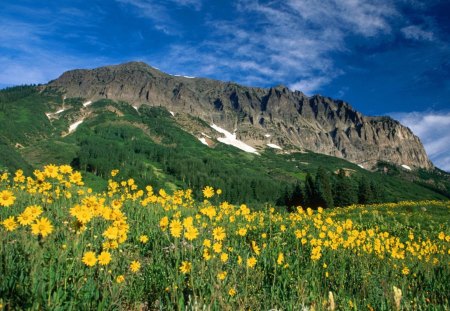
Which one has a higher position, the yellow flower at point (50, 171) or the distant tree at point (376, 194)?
the distant tree at point (376, 194)

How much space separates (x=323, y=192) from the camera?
7081cm

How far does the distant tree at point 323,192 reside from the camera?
229 feet

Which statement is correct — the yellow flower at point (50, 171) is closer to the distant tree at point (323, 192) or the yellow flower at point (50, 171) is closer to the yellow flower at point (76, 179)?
the yellow flower at point (76, 179)

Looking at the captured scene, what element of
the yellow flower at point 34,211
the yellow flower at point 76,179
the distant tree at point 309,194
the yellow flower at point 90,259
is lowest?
the yellow flower at point 90,259

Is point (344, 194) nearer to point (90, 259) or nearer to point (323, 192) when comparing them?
point (323, 192)

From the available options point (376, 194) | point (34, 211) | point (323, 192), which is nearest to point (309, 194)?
point (323, 192)

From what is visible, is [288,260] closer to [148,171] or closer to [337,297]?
[337,297]

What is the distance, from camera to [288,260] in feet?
21.2

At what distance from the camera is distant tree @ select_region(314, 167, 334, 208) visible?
6971cm

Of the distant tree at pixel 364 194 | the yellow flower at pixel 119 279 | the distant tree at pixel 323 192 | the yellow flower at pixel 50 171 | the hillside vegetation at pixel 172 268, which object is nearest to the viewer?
the hillside vegetation at pixel 172 268

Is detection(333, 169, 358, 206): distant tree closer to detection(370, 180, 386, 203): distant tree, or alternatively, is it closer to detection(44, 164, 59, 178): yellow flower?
detection(370, 180, 386, 203): distant tree


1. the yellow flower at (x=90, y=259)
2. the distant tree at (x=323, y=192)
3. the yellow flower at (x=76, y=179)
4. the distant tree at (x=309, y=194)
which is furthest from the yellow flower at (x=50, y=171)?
the distant tree at (x=309, y=194)

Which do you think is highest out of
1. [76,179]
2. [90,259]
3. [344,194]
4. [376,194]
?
[376,194]

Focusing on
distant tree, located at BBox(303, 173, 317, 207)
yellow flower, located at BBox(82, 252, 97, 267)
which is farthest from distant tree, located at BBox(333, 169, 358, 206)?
yellow flower, located at BBox(82, 252, 97, 267)
